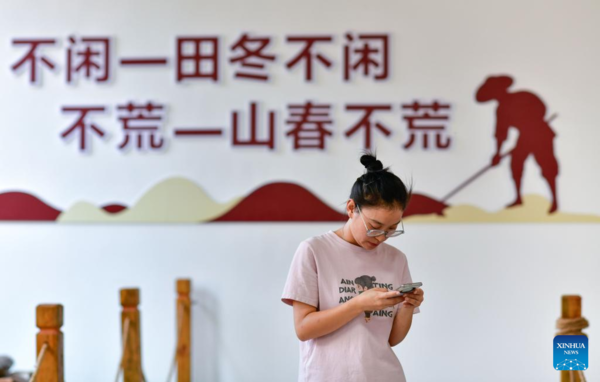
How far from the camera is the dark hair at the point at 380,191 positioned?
5.82 feet

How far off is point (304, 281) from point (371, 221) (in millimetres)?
232

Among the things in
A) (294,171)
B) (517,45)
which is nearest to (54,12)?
(294,171)

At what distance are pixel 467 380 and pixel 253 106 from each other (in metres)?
1.84

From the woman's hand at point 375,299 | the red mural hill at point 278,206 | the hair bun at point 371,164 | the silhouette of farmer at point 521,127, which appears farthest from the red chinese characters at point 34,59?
A: the woman's hand at point 375,299

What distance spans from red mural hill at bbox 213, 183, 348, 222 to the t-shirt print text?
186 centimetres

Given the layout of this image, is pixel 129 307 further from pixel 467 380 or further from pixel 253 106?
pixel 467 380

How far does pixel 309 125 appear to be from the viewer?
3.72 m

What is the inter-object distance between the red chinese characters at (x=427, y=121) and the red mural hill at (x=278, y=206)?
0.60 m

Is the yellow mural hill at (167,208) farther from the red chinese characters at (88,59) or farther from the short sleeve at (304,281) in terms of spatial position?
the short sleeve at (304,281)

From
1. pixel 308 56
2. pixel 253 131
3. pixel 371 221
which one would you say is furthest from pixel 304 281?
pixel 308 56

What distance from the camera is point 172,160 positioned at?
3750 millimetres

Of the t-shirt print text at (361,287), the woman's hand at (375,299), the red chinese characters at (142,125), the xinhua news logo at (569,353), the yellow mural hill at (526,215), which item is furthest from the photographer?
the red chinese characters at (142,125)

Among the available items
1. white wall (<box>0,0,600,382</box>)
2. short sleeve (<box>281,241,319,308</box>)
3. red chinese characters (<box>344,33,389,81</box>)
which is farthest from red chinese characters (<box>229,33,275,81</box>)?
short sleeve (<box>281,241,319,308</box>)

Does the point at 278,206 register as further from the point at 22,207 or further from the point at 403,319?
the point at 403,319
